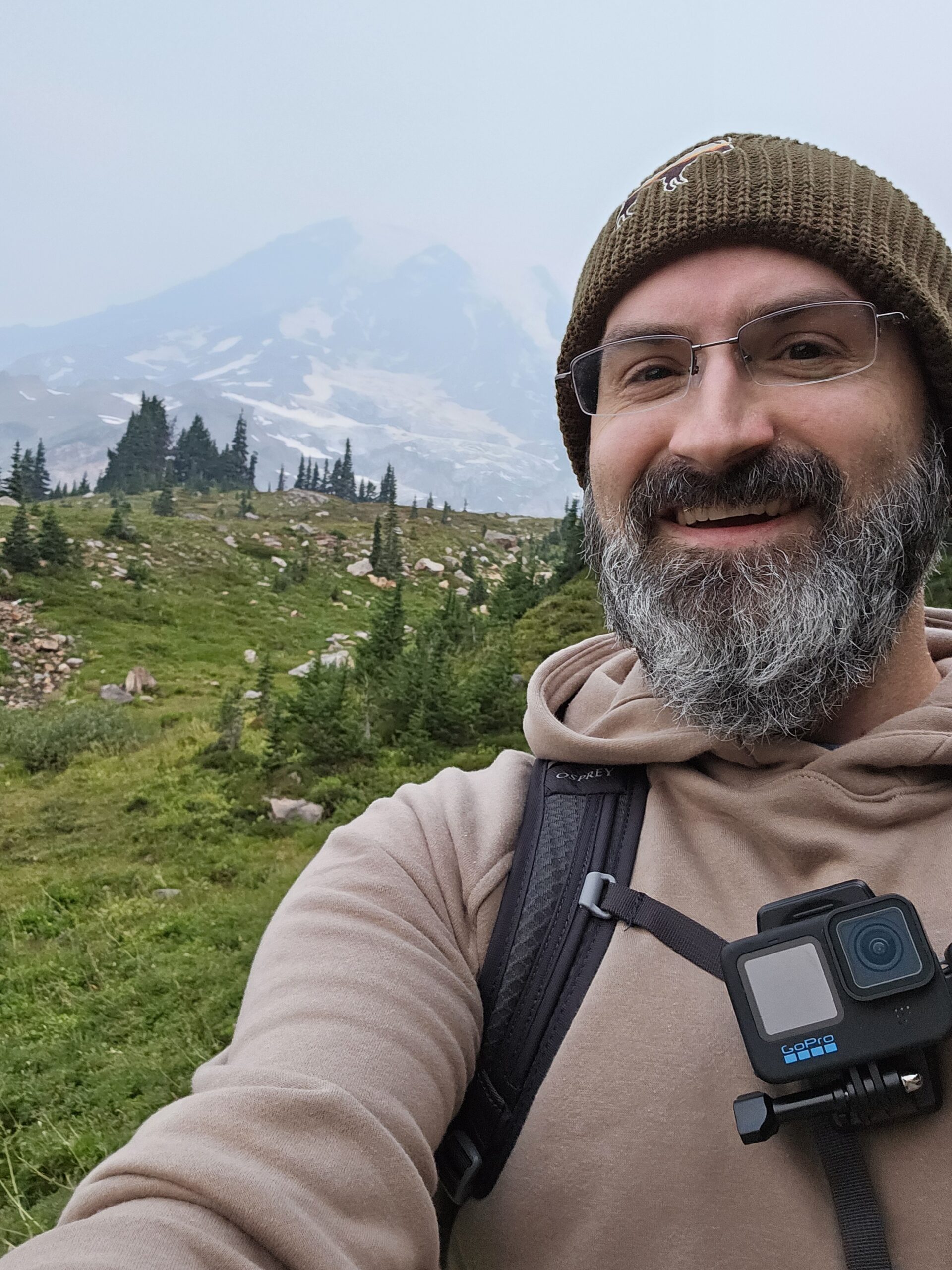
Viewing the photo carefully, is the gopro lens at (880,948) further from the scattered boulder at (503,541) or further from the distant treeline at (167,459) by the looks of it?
the distant treeline at (167,459)

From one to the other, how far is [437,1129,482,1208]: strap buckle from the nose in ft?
5.63

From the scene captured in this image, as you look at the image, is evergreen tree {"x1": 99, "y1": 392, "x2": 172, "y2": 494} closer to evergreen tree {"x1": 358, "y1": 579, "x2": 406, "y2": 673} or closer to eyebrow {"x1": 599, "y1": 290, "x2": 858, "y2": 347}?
evergreen tree {"x1": 358, "y1": 579, "x2": 406, "y2": 673}

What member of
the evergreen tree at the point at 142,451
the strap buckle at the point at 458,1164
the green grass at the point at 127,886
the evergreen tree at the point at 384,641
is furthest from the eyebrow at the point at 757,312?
the evergreen tree at the point at 142,451

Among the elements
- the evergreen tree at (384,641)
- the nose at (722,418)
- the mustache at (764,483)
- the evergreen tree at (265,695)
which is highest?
the nose at (722,418)

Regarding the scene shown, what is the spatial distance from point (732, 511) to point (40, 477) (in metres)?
72.2

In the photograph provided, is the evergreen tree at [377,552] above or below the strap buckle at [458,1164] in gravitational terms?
above

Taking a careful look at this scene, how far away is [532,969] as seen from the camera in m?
1.69

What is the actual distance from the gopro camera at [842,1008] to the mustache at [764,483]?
3.26ft

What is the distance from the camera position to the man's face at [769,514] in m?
2.00

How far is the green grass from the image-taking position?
497 centimetres

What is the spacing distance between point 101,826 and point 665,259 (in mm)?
10065

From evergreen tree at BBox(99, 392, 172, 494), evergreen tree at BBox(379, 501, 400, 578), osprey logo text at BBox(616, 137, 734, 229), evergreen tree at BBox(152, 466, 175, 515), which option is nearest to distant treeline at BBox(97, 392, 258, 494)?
evergreen tree at BBox(99, 392, 172, 494)

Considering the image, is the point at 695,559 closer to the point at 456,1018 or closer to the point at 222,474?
the point at 456,1018

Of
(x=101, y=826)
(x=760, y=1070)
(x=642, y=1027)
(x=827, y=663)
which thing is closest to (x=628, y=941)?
(x=642, y=1027)
